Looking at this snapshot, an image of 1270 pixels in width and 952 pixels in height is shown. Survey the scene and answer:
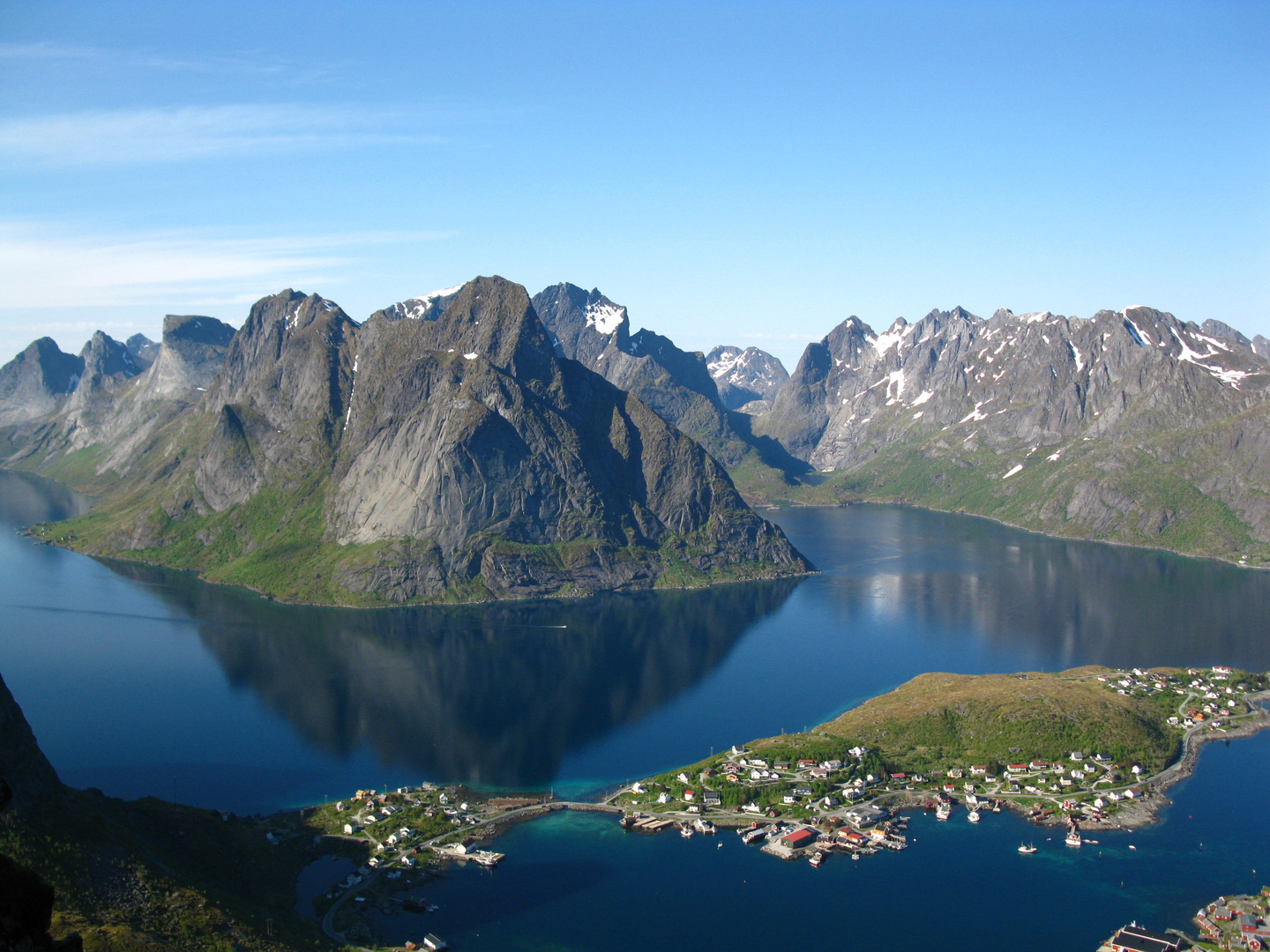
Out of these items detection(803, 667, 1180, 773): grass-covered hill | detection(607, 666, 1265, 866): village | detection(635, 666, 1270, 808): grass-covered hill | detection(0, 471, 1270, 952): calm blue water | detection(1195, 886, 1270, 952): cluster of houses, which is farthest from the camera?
detection(803, 667, 1180, 773): grass-covered hill

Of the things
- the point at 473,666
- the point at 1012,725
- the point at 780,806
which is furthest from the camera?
the point at 473,666

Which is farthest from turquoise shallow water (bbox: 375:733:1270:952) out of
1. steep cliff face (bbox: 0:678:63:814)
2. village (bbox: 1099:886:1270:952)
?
steep cliff face (bbox: 0:678:63:814)

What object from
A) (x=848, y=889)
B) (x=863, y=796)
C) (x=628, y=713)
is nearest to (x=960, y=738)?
(x=863, y=796)

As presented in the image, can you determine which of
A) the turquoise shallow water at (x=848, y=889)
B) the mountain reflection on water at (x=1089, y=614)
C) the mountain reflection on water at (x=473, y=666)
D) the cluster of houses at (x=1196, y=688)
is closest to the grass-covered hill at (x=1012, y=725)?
the cluster of houses at (x=1196, y=688)

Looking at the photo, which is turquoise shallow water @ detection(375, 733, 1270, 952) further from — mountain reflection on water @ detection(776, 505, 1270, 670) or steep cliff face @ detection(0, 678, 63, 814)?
mountain reflection on water @ detection(776, 505, 1270, 670)

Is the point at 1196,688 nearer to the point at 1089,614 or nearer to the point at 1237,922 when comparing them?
the point at 1089,614

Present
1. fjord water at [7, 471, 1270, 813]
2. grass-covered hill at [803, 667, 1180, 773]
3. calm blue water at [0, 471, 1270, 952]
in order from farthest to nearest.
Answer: fjord water at [7, 471, 1270, 813], grass-covered hill at [803, 667, 1180, 773], calm blue water at [0, 471, 1270, 952]

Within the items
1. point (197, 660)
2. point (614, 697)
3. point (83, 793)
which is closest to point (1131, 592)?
point (614, 697)
